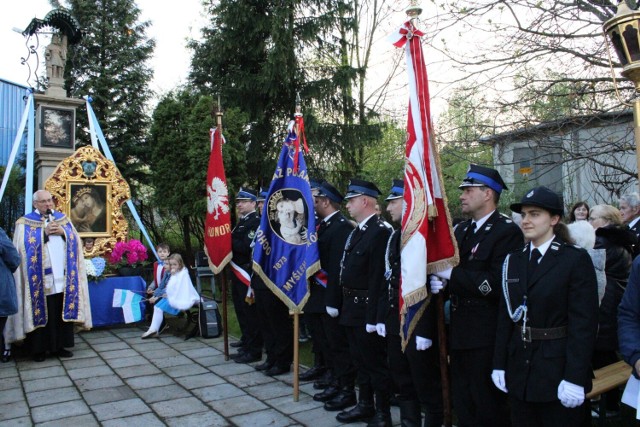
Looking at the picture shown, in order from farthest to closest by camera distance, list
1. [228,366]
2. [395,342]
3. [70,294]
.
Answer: [70,294]
[228,366]
[395,342]

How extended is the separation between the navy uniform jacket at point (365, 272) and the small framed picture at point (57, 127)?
830 centimetres

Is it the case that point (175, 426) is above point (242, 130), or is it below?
below

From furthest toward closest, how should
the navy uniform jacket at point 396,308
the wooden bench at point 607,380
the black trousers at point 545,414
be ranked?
the navy uniform jacket at point 396,308, the wooden bench at point 607,380, the black trousers at point 545,414

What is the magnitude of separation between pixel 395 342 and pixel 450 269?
2.68 ft

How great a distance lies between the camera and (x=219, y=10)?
13.9 m

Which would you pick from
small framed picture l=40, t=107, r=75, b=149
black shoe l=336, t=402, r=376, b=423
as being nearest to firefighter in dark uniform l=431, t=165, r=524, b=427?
black shoe l=336, t=402, r=376, b=423

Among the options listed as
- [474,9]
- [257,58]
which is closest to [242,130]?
[257,58]

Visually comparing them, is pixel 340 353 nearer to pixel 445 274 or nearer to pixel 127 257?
pixel 445 274

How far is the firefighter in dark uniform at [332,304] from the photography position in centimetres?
464

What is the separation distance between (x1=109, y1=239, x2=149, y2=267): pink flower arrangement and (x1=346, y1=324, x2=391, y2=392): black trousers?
20.9ft

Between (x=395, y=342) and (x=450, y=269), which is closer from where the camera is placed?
(x=450, y=269)

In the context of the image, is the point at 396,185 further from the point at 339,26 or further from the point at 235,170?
the point at 339,26

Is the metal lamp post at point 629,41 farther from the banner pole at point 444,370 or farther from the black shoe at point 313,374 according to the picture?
the black shoe at point 313,374

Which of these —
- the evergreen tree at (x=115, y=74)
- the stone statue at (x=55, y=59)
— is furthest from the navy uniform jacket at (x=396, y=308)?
the evergreen tree at (x=115, y=74)
